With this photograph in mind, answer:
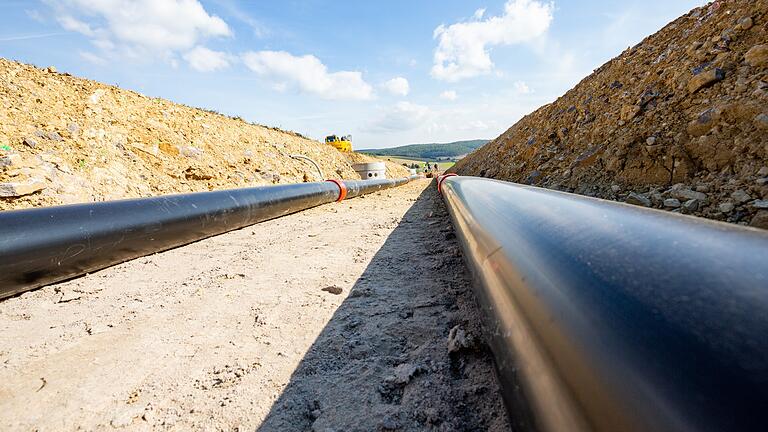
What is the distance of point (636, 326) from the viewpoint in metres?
0.59

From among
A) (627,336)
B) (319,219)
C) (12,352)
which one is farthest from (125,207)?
(627,336)

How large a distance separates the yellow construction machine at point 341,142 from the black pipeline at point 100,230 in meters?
21.4

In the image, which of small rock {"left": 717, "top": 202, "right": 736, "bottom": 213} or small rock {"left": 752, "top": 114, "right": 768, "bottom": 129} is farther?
small rock {"left": 752, "top": 114, "right": 768, "bottom": 129}

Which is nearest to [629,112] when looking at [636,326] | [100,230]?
[636,326]

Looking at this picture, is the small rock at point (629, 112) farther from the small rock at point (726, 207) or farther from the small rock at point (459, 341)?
the small rock at point (459, 341)

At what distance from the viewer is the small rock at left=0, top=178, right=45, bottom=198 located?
4.19 metres

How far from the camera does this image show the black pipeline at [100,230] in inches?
90.7

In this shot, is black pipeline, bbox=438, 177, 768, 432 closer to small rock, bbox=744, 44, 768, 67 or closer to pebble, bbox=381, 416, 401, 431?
pebble, bbox=381, 416, 401, 431

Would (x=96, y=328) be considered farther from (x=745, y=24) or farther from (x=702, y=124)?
(x=745, y=24)

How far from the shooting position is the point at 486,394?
123 centimetres

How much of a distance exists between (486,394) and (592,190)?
11.6 ft

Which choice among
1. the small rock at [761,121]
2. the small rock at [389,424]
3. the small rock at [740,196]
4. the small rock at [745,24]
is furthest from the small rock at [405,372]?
the small rock at [745,24]

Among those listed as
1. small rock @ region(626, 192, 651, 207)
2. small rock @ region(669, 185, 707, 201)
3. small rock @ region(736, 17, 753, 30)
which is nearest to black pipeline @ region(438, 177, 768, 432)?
small rock @ region(669, 185, 707, 201)

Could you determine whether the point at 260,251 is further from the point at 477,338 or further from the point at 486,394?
the point at 486,394
